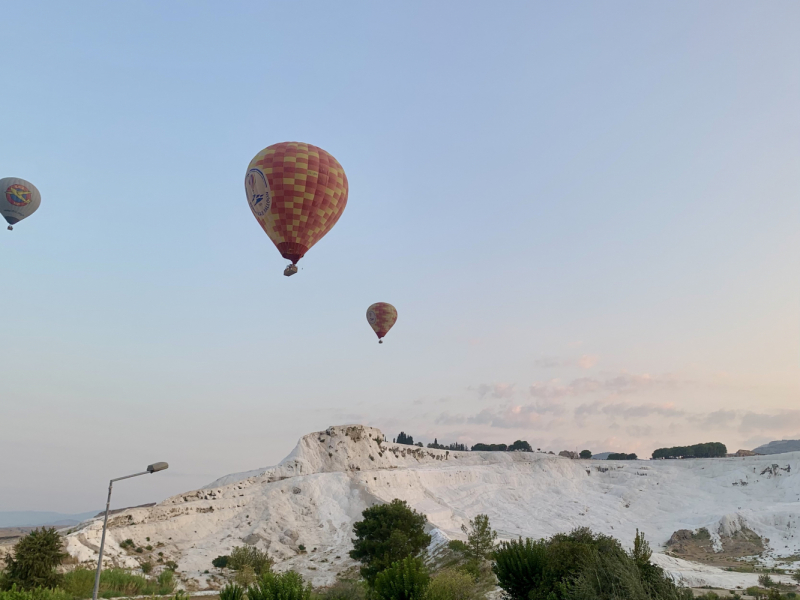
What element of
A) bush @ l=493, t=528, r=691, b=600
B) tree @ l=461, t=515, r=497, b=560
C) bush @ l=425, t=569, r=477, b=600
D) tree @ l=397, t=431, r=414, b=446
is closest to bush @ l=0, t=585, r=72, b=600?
bush @ l=425, t=569, r=477, b=600

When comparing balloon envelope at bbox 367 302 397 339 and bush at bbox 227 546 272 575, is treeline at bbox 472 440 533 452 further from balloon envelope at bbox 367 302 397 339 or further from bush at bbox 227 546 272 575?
bush at bbox 227 546 272 575

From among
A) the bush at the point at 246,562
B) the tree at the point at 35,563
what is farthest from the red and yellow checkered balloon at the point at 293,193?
the bush at the point at 246,562

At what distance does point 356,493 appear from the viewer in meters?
72.8

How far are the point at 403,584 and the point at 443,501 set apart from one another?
62555mm

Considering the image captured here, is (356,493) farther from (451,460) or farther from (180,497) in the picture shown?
(451,460)

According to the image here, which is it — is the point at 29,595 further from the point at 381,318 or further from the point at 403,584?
the point at 381,318

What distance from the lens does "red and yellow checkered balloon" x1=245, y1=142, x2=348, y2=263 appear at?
3522 centimetres

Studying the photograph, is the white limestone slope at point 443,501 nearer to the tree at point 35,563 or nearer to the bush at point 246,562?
the bush at point 246,562

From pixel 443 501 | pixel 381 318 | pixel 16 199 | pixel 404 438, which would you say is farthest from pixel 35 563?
pixel 404 438

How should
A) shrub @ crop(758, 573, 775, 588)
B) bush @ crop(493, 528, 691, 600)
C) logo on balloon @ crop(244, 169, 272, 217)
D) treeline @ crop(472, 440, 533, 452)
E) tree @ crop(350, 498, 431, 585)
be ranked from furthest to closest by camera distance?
treeline @ crop(472, 440, 533, 452) < shrub @ crop(758, 573, 775, 588) < tree @ crop(350, 498, 431, 585) < logo on balloon @ crop(244, 169, 272, 217) < bush @ crop(493, 528, 691, 600)

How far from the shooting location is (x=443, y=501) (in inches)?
3211

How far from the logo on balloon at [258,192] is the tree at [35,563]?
23609 mm

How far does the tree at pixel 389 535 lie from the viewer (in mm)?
40750

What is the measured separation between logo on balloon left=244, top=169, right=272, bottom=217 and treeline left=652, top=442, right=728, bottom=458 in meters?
149
